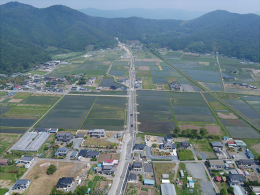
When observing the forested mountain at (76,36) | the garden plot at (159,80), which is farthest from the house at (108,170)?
the forested mountain at (76,36)

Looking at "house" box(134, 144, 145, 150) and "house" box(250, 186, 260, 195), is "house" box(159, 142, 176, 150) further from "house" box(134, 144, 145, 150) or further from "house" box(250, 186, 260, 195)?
"house" box(250, 186, 260, 195)

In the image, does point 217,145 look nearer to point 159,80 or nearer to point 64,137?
point 64,137

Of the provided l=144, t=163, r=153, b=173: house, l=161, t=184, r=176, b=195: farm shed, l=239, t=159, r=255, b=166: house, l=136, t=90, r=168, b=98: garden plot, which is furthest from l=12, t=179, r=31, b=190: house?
l=136, t=90, r=168, b=98: garden plot

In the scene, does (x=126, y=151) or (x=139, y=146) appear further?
(x=139, y=146)

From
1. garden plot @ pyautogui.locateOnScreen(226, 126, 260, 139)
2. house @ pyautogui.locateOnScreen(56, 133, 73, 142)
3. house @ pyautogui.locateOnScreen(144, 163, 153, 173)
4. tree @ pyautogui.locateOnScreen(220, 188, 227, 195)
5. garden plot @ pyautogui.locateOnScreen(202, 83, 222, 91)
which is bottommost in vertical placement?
house @ pyautogui.locateOnScreen(144, 163, 153, 173)

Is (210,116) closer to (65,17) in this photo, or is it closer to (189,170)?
(189,170)

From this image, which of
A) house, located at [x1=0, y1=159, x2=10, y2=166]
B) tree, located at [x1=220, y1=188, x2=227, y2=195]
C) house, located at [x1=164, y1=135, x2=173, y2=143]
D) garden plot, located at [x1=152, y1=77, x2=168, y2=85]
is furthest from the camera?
garden plot, located at [x1=152, y1=77, x2=168, y2=85]

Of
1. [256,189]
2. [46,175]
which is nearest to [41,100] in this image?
[46,175]
